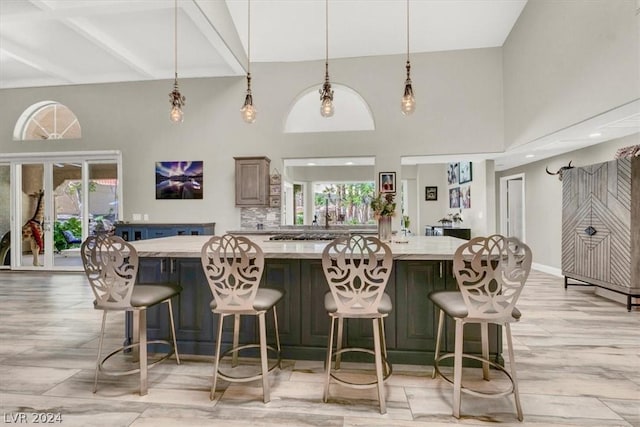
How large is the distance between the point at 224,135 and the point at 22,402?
15.4ft

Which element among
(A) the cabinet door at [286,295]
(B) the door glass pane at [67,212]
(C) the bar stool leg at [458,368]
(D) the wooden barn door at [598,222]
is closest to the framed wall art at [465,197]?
(D) the wooden barn door at [598,222]

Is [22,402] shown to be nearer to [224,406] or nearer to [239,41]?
[224,406]

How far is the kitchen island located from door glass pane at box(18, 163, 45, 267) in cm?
538

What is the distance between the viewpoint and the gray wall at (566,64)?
10.3ft

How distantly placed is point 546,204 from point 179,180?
22.6 ft

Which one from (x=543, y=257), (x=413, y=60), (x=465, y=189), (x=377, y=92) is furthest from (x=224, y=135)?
(x=543, y=257)

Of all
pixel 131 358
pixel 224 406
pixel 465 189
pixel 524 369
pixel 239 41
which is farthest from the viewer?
pixel 465 189

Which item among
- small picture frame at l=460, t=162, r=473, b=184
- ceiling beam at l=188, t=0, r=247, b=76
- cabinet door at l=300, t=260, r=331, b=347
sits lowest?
cabinet door at l=300, t=260, r=331, b=347

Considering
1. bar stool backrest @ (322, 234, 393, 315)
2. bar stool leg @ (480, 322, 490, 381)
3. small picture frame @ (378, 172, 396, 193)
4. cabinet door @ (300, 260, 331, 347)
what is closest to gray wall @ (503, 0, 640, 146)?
small picture frame @ (378, 172, 396, 193)

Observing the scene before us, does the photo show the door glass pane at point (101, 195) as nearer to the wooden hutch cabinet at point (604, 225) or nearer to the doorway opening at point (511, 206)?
the wooden hutch cabinet at point (604, 225)

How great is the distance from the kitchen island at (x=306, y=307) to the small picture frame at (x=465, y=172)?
5062mm

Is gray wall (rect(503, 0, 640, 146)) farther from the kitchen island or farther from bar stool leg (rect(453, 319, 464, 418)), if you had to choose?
bar stool leg (rect(453, 319, 464, 418))

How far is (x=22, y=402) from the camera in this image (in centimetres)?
208

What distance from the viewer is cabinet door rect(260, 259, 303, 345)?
8.79 feet
